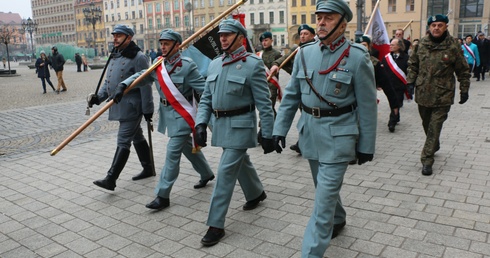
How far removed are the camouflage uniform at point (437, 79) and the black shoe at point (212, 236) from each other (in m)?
3.19

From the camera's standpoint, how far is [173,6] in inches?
3593

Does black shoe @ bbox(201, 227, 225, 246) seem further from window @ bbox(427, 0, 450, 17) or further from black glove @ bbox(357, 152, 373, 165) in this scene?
window @ bbox(427, 0, 450, 17)

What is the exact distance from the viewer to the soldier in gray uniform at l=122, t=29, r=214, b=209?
4.80 meters

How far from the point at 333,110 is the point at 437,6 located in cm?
5871

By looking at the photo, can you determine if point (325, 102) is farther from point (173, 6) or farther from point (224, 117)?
point (173, 6)

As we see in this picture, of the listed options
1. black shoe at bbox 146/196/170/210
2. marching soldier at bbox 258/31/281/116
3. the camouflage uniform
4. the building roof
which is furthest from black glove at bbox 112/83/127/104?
the building roof

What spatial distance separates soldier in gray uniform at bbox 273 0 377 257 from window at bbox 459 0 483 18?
57.5 m

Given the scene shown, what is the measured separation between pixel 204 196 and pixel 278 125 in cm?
195

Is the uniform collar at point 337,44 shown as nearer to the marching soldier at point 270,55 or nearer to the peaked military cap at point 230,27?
the peaked military cap at point 230,27

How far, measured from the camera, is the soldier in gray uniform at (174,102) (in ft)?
15.8

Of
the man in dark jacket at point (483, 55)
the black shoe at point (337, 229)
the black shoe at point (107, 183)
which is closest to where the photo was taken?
the black shoe at point (337, 229)

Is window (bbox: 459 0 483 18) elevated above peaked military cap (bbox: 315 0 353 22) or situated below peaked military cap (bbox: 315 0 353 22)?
above

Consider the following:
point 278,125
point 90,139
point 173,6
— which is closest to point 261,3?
point 173,6

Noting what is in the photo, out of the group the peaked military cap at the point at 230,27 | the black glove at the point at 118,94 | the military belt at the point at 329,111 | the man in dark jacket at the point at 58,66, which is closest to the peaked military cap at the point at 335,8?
the military belt at the point at 329,111
